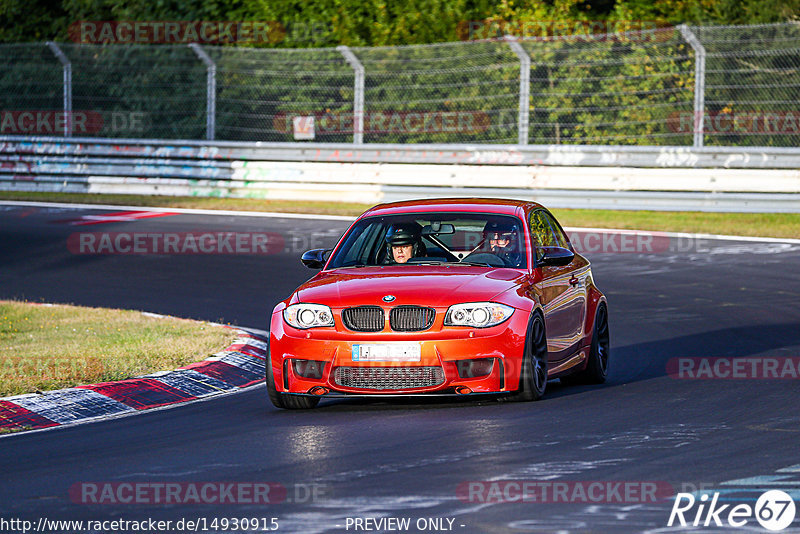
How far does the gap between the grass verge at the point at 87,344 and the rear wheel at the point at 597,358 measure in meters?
3.05

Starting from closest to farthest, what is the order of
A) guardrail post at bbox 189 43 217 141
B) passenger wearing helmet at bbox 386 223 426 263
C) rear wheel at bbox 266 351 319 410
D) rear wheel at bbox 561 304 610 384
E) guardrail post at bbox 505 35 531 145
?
rear wheel at bbox 266 351 319 410
passenger wearing helmet at bbox 386 223 426 263
rear wheel at bbox 561 304 610 384
guardrail post at bbox 505 35 531 145
guardrail post at bbox 189 43 217 141

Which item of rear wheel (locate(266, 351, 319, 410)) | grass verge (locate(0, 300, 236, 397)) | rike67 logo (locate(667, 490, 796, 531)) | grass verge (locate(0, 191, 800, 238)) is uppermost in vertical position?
rike67 logo (locate(667, 490, 796, 531))

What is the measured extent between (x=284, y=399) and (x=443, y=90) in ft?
55.5

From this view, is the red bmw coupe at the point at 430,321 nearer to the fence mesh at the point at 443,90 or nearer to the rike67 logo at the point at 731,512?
the rike67 logo at the point at 731,512

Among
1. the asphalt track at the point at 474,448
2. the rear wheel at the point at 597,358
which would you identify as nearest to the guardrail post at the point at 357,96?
the asphalt track at the point at 474,448

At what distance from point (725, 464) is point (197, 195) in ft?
68.8

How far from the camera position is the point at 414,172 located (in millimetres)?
25156

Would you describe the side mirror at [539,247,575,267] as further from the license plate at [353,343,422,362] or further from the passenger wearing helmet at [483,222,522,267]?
the license plate at [353,343,422,362]

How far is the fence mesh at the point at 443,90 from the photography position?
75.2 feet

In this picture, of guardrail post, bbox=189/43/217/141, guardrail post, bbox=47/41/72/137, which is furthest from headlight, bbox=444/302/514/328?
guardrail post, bbox=47/41/72/137

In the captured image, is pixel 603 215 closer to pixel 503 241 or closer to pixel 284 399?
pixel 503 241

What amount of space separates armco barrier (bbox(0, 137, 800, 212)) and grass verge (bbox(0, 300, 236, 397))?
34.5ft

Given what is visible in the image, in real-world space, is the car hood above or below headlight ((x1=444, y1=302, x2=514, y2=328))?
above

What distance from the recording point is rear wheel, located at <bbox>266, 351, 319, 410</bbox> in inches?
371
